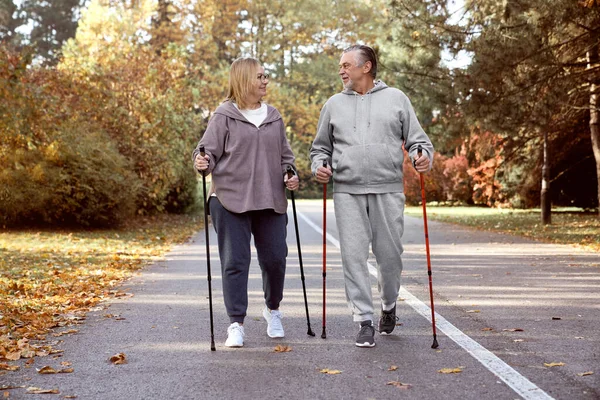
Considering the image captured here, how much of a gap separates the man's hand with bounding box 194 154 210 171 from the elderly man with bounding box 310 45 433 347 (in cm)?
78

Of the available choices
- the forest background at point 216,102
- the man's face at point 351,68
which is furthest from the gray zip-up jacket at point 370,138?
the forest background at point 216,102

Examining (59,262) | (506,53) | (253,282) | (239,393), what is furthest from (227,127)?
(506,53)

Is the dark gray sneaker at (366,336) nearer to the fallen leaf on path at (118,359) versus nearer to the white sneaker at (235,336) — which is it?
the white sneaker at (235,336)

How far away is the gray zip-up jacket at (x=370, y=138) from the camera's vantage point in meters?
5.82

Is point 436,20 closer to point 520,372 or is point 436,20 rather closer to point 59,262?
point 59,262

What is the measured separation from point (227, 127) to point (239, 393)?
2.14 meters

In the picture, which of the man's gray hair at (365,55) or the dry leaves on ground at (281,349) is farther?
the man's gray hair at (365,55)

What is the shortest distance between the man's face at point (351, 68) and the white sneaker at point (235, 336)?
1938 mm

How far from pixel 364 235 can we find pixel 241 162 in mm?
1025

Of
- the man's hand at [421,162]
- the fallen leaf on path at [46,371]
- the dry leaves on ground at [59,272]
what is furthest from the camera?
the dry leaves on ground at [59,272]

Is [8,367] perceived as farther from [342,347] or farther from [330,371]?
[342,347]

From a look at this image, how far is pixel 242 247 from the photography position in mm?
5902

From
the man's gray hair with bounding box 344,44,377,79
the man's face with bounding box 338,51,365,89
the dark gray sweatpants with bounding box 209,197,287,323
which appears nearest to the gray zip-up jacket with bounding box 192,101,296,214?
the dark gray sweatpants with bounding box 209,197,287,323

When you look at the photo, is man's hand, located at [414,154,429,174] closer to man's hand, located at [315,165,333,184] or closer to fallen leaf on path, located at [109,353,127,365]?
man's hand, located at [315,165,333,184]
